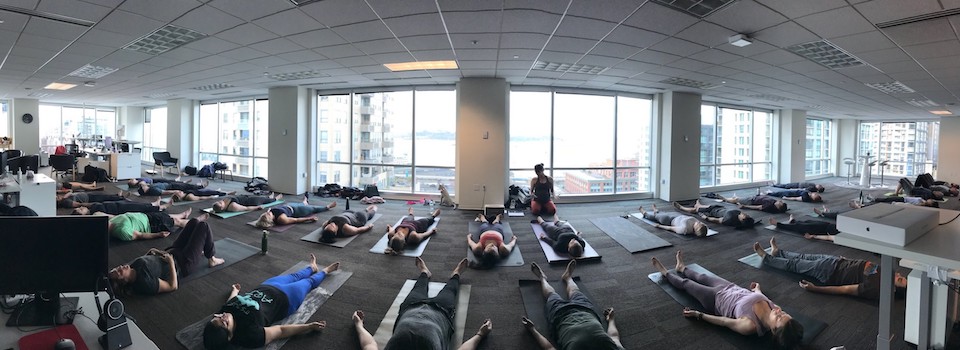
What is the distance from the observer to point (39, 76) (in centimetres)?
735

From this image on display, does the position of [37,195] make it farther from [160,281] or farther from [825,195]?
[825,195]

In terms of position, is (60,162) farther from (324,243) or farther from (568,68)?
(568,68)

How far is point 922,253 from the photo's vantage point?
50.1 inches

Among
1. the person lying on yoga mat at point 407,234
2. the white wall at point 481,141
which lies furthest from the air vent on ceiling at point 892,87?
the person lying on yoga mat at point 407,234

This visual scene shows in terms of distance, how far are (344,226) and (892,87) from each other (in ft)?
32.4

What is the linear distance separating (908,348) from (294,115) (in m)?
9.84

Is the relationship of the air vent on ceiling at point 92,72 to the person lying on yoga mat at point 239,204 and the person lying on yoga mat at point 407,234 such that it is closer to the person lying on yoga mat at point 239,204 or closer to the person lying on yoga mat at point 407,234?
the person lying on yoga mat at point 239,204

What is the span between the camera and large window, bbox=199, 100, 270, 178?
10648 mm

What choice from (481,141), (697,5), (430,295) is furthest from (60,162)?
(697,5)

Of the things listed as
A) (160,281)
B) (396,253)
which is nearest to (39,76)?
(160,281)

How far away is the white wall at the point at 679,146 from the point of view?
8489mm

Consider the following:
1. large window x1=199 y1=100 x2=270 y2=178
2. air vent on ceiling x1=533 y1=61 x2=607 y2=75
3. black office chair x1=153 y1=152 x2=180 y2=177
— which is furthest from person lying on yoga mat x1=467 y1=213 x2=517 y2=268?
black office chair x1=153 y1=152 x2=180 y2=177

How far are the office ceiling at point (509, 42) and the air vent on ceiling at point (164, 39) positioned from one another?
0.28 ft

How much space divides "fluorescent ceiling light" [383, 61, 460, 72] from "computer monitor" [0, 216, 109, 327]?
4816 mm
